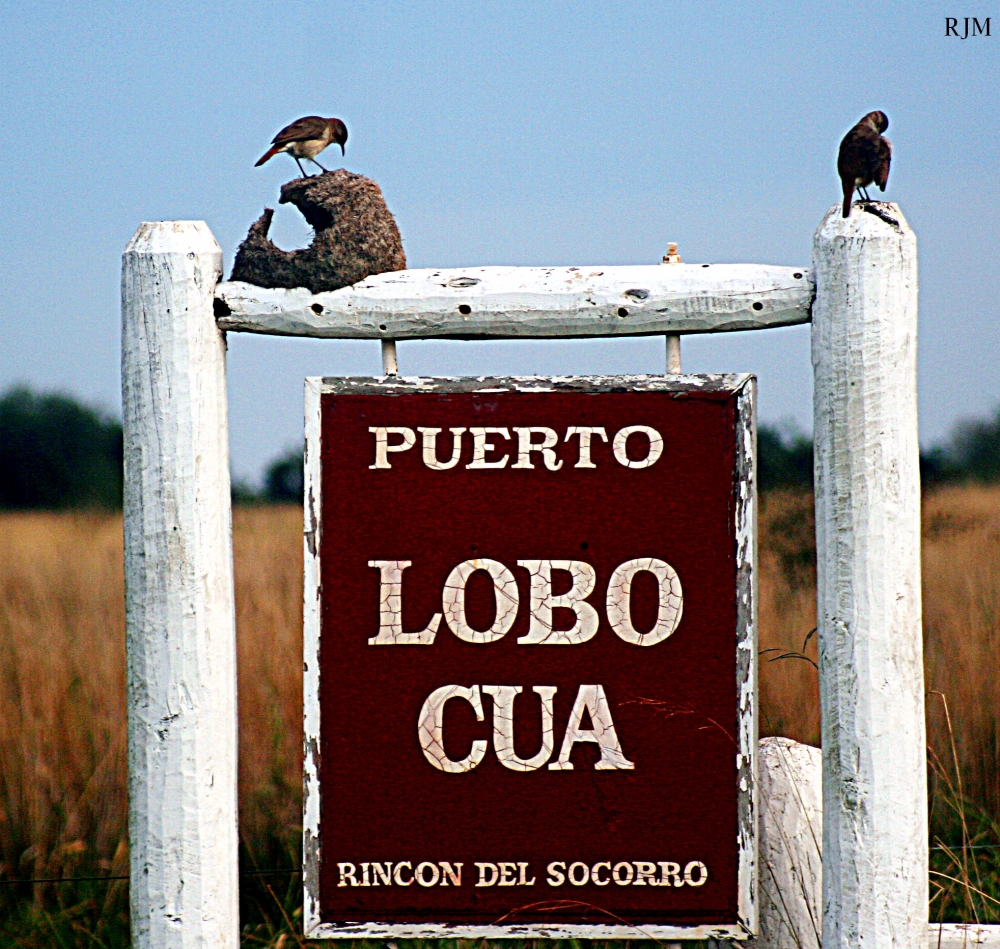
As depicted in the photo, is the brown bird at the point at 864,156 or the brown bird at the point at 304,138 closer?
the brown bird at the point at 864,156

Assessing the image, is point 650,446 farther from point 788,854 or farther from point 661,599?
point 788,854

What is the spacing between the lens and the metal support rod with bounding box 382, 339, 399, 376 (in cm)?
231

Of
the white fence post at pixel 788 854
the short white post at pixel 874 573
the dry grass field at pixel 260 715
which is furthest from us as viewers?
the dry grass field at pixel 260 715

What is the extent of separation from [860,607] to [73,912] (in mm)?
2524

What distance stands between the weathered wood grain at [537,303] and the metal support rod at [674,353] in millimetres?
36

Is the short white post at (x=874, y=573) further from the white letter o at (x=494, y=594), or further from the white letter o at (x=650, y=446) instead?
the white letter o at (x=494, y=594)

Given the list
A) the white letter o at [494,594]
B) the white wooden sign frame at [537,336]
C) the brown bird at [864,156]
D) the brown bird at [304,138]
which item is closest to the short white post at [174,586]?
the white wooden sign frame at [537,336]

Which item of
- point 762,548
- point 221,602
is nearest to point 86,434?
point 762,548

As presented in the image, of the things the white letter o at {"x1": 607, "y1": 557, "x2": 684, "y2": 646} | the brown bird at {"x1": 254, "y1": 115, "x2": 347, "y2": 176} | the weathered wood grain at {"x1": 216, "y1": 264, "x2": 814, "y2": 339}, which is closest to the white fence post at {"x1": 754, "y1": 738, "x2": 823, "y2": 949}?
the white letter o at {"x1": 607, "y1": 557, "x2": 684, "y2": 646}

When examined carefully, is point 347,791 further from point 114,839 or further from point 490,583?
point 114,839

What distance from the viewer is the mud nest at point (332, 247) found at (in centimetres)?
228

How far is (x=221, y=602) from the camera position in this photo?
2.29 meters

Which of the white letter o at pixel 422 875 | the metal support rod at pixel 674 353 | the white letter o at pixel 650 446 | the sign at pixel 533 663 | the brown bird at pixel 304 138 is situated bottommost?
the white letter o at pixel 422 875

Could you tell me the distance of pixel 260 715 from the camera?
13.5ft
